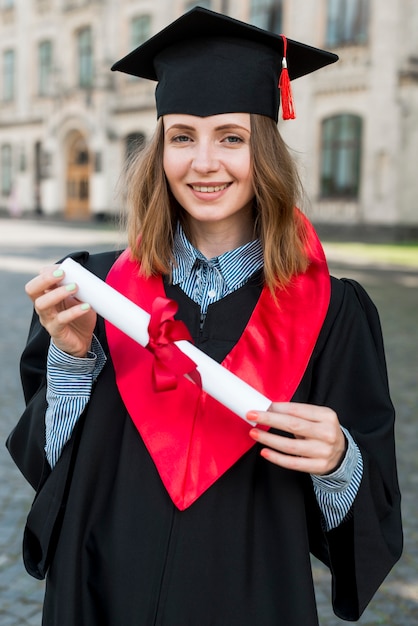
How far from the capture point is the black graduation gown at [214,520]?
158 cm

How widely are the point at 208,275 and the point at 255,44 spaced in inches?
22.7

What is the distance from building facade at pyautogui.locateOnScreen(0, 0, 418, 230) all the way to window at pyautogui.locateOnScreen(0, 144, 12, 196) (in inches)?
2.6

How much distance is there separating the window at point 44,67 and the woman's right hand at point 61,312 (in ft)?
106

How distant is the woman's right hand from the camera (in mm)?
1451

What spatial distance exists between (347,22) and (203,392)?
21075 mm

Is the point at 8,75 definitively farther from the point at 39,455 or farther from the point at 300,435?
the point at 300,435

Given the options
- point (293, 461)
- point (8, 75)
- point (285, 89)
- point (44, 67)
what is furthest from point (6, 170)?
point (293, 461)

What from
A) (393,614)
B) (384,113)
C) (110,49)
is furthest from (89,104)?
(393,614)

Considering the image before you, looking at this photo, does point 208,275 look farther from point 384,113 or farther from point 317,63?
point 384,113

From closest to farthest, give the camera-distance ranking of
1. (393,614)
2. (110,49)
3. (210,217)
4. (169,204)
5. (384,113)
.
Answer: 1. (210,217)
2. (169,204)
3. (393,614)
4. (384,113)
5. (110,49)

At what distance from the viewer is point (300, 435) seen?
4.57 feet

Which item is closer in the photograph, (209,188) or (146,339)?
(146,339)

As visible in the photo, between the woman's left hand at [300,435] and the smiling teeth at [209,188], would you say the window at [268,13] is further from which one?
the woman's left hand at [300,435]

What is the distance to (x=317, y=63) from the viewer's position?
6.28 ft
